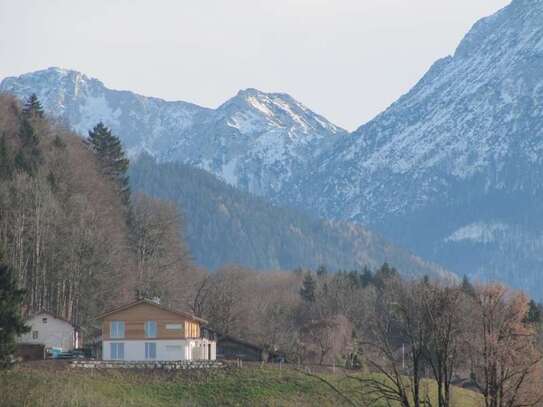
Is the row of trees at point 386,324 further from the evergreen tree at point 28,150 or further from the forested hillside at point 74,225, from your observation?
the evergreen tree at point 28,150

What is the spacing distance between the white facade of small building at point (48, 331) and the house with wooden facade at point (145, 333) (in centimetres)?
330

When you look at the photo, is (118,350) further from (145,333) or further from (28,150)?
(28,150)

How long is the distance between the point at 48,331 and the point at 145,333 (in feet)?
24.9

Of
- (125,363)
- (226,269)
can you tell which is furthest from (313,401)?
(226,269)

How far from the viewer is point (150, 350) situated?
97062mm

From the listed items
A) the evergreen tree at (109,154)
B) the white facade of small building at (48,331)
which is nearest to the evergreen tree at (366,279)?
the evergreen tree at (109,154)

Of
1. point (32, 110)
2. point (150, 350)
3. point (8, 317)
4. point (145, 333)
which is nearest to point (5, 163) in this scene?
point (32, 110)

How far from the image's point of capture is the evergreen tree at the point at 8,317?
7344cm

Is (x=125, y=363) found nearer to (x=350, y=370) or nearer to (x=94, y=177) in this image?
(x=350, y=370)

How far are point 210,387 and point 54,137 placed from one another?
208ft

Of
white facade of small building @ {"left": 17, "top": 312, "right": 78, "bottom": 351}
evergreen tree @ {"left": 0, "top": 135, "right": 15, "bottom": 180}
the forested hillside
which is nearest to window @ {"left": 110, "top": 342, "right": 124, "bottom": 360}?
white facade of small building @ {"left": 17, "top": 312, "right": 78, "bottom": 351}

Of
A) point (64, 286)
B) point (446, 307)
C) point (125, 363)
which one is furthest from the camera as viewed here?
point (64, 286)

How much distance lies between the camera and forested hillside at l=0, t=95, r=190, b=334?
10450 centimetres

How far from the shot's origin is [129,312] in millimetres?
97250
